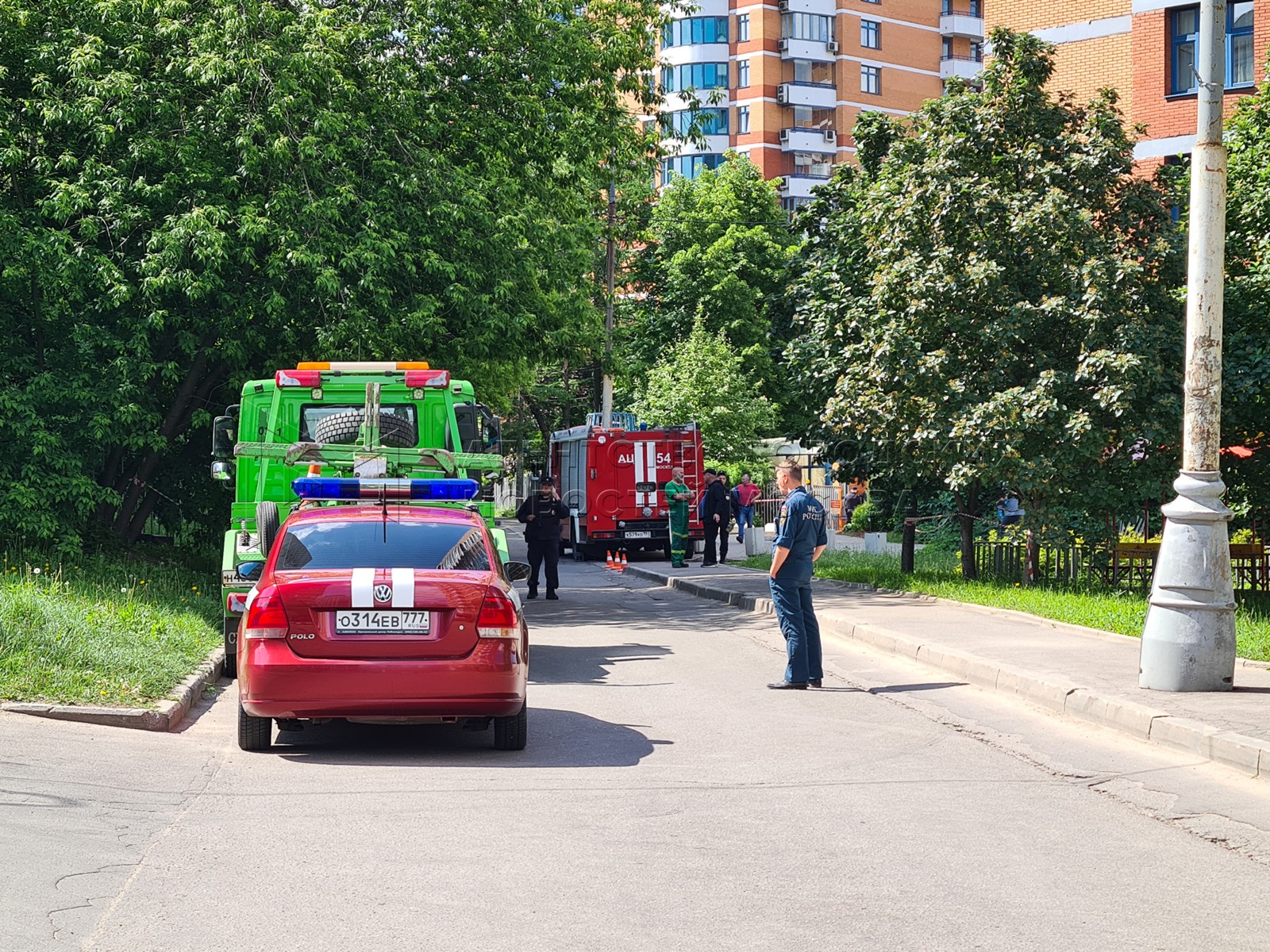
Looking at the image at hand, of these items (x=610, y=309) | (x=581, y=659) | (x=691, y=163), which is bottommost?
(x=581, y=659)

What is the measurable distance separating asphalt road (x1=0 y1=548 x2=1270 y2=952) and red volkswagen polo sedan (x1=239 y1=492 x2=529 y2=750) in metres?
0.33

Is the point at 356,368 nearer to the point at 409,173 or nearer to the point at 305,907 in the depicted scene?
the point at 409,173

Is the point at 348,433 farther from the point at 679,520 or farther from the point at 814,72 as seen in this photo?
the point at 814,72

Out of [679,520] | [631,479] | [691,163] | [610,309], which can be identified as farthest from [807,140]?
[679,520]

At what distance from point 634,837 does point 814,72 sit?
7587 cm

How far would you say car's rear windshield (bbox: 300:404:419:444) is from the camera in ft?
48.6

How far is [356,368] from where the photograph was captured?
49.0 ft

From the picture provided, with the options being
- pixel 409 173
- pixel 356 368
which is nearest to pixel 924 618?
pixel 356 368

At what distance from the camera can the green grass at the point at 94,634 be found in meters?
10.2

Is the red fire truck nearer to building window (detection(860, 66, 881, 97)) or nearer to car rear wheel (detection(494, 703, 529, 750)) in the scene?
car rear wheel (detection(494, 703, 529, 750))

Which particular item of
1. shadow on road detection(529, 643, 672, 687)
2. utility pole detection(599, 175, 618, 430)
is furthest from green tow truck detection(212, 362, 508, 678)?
utility pole detection(599, 175, 618, 430)

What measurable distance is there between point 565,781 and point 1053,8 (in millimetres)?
27299

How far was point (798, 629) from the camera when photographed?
12.2 m

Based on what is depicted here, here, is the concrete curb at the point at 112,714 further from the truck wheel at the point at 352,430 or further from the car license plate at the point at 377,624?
the truck wheel at the point at 352,430
